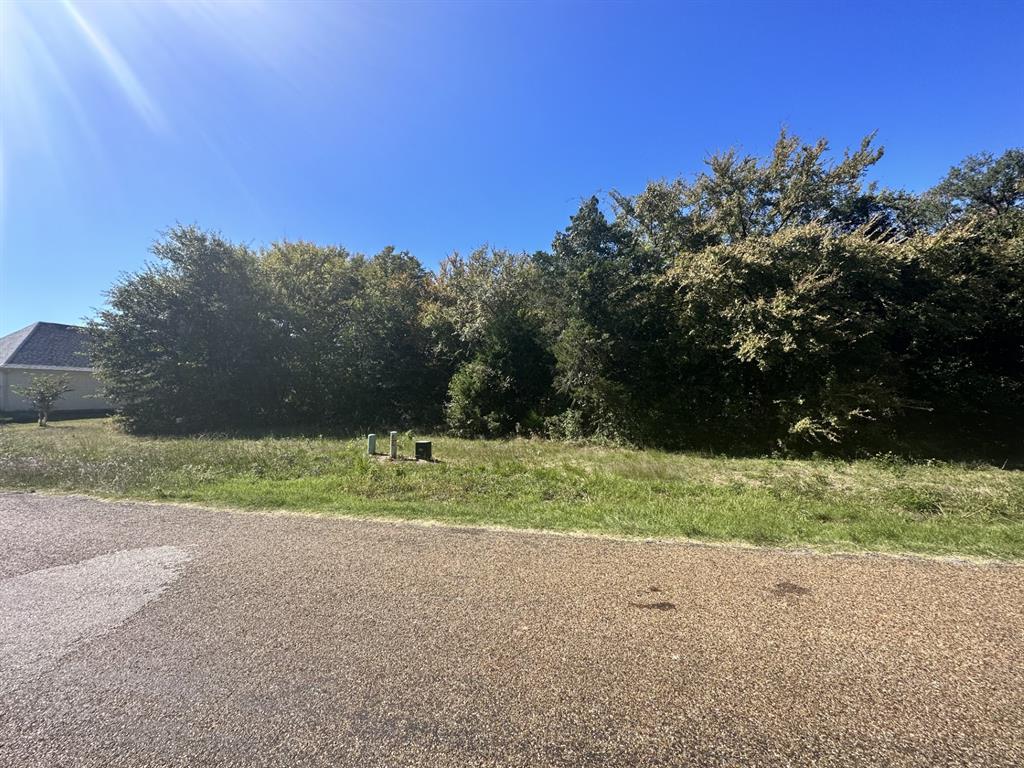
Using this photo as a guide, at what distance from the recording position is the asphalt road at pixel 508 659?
7.22 feet

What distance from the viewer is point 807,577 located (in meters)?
4.12

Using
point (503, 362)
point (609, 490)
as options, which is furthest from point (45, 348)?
point (609, 490)

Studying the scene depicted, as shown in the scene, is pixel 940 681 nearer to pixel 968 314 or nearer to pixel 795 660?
pixel 795 660

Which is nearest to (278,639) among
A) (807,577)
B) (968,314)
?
(807,577)

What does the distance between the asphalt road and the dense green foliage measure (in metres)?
10.8

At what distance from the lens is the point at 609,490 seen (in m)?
8.09

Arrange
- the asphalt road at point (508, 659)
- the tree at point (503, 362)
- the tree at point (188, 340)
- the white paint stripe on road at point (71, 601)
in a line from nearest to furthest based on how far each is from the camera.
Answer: the asphalt road at point (508, 659)
the white paint stripe on road at point (71, 601)
the tree at point (503, 362)
the tree at point (188, 340)

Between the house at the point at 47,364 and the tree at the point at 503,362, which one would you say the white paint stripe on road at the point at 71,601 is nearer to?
the tree at the point at 503,362

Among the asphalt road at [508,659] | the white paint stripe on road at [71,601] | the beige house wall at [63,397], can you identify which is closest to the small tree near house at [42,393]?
the beige house wall at [63,397]

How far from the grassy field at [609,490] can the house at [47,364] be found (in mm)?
19005

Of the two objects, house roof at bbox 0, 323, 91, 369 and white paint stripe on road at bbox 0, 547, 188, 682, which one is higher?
house roof at bbox 0, 323, 91, 369

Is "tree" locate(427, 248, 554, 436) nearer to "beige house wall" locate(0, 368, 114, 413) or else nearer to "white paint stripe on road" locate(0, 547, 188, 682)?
"white paint stripe on road" locate(0, 547, 188, 682)

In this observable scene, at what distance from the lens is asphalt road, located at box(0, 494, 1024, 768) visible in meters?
2.20

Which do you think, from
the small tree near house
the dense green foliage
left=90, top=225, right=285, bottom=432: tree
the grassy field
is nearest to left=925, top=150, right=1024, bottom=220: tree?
the dense green foliage
